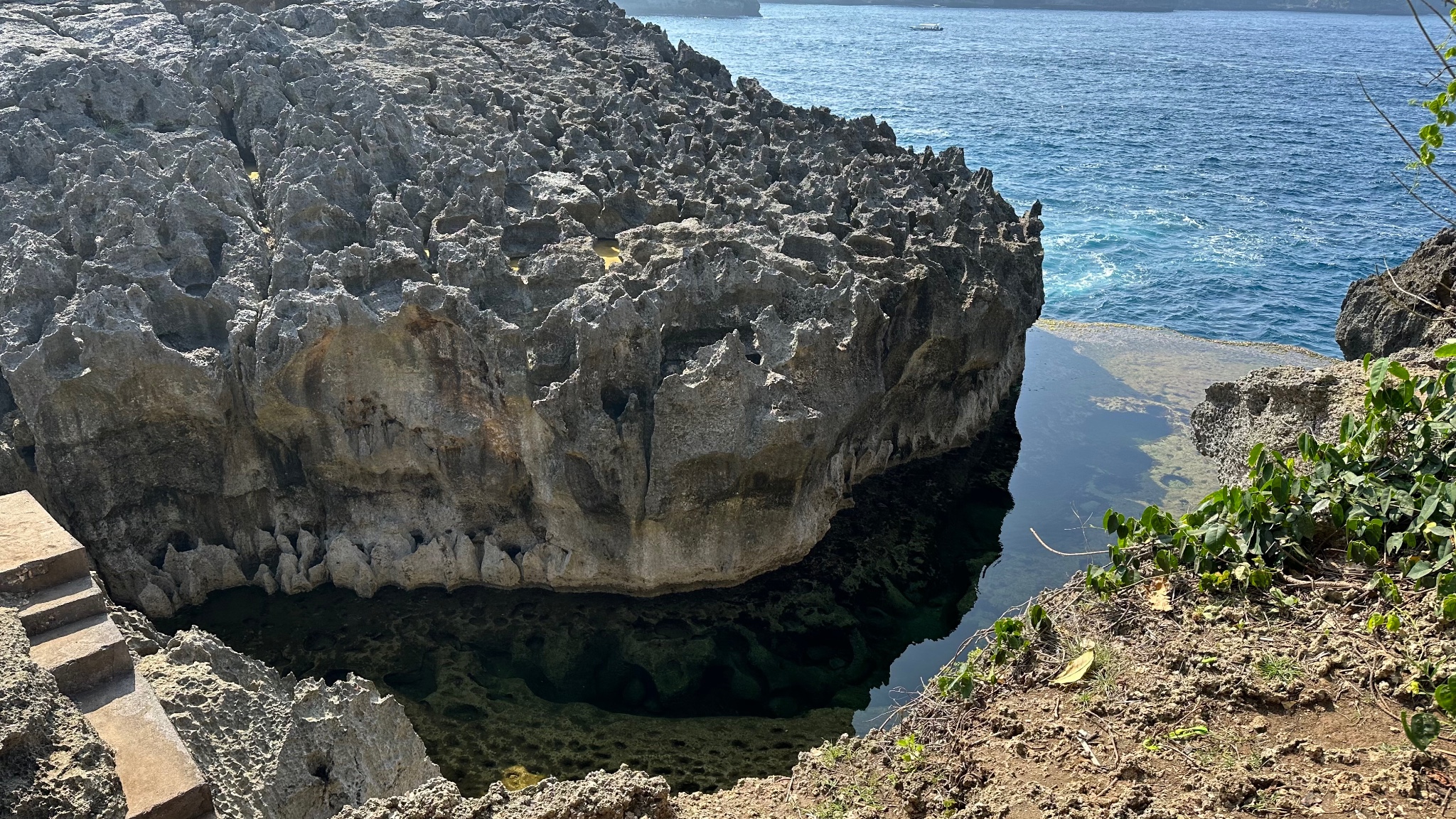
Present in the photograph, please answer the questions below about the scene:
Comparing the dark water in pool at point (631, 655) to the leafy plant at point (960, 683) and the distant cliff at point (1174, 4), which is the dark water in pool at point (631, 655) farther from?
the distant cliff at point (1174, 4)

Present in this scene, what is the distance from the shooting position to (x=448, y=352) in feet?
43.3

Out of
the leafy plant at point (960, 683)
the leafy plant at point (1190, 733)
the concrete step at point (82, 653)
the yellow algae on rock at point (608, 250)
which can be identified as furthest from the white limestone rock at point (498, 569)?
the leafy plant at point (1190, 733)

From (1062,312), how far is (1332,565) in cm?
2207

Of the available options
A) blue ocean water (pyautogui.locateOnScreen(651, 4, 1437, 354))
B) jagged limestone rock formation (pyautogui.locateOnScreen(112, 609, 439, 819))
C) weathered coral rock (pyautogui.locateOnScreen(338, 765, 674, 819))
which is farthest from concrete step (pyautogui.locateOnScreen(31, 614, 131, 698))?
blue ocean water (pyautogui.locateOnScreen(651, 4, 1437, 354))

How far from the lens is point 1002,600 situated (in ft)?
48.0

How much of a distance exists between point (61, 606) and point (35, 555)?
1.34ft

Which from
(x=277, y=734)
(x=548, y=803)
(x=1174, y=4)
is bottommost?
(x=277, y=734)

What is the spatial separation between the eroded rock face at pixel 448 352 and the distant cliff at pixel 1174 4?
316 feet

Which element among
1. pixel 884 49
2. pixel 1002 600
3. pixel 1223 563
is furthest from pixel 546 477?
pixel 884 49

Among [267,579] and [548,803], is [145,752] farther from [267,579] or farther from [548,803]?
[267,579]

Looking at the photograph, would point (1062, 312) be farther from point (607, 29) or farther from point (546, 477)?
point (546, 477)

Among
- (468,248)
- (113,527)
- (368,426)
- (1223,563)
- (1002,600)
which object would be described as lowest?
(1002,600)

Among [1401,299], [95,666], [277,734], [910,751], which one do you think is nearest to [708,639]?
[277,734]

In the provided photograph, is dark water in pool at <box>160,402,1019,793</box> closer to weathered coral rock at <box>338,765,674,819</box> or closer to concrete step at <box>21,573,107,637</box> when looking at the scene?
concrete step at <box>21,573,107,637</box>
